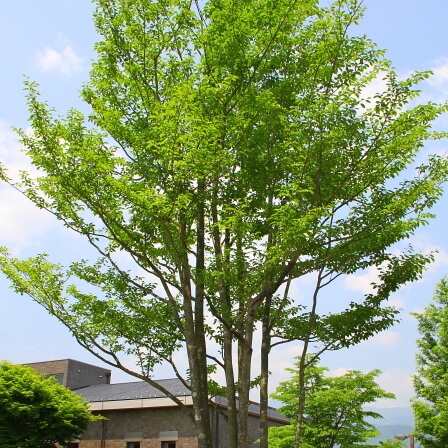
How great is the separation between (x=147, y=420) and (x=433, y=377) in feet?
38.1

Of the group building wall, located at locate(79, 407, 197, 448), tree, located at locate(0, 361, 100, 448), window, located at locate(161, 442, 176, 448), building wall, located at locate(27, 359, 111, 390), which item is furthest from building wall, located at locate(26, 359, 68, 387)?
tree, located at locate(0, 361, 100, 448)

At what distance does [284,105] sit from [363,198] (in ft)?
6.97

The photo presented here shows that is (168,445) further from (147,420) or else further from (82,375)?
(82,375)

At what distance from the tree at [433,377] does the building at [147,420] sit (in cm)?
655

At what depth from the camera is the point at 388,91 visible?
8883 millimetres

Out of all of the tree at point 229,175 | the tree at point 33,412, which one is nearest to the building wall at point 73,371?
the tree at point 33,412

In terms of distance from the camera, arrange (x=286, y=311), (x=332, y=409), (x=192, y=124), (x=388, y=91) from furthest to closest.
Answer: (x=332, y=409) → (x=286, y=311) → (x=388, y=91) → (x=192, y=124)

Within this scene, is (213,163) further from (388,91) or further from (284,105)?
(388,91)

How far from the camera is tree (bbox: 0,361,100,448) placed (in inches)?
757

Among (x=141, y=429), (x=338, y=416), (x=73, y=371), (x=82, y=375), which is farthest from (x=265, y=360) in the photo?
(x=82, y=375)

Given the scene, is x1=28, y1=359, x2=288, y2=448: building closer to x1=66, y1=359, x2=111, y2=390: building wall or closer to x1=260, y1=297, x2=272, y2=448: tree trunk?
x1=66, y1=359, x2=111, y2=390: building wall

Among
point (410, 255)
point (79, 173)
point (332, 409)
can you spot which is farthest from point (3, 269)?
point (332, 409)

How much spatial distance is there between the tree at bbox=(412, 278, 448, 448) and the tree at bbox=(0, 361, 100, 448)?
41.8 ft

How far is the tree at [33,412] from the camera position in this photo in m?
19.2
